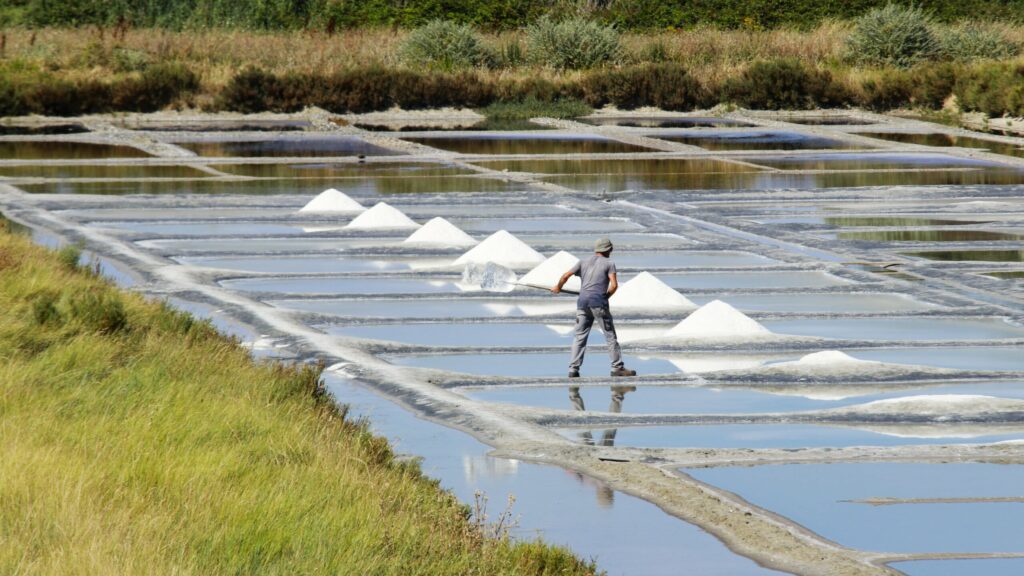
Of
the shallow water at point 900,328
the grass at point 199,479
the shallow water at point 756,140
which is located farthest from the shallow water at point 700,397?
the shallow water at point 756,140

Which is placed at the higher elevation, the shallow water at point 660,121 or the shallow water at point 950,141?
the shallow water at point 950,141

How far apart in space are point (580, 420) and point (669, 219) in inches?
527

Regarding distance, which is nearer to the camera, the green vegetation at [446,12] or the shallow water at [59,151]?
→ the shallow water at [59,151]

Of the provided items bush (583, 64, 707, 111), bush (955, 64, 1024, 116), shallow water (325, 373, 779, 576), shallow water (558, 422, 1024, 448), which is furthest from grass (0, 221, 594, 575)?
bush (583, 64, 707, 111)

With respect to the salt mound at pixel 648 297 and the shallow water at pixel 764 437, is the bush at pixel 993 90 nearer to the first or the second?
the salt mound at pixel 648 297

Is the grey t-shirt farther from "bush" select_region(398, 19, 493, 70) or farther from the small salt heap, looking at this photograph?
"bush" select_region(398, 19, 493, 70)

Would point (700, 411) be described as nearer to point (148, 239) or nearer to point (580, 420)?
point (580, 420)

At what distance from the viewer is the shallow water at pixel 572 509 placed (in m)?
8.42

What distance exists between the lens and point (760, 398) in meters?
12.8

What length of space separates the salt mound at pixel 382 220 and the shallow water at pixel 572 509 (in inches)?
473

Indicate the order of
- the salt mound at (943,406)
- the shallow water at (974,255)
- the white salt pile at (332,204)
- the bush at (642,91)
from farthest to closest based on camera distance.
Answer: the bush at (642,91)
the white salt pile at (332,204)
the shallow water at (974,255)
the salt mound at (943,406)

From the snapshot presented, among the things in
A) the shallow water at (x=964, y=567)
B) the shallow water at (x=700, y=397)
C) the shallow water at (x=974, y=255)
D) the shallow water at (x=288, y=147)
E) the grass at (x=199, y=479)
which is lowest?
the shallow water at (x=288, y=147)

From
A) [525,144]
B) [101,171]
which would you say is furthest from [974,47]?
[101,171]

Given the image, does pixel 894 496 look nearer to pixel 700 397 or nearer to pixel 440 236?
pixel 700 397
